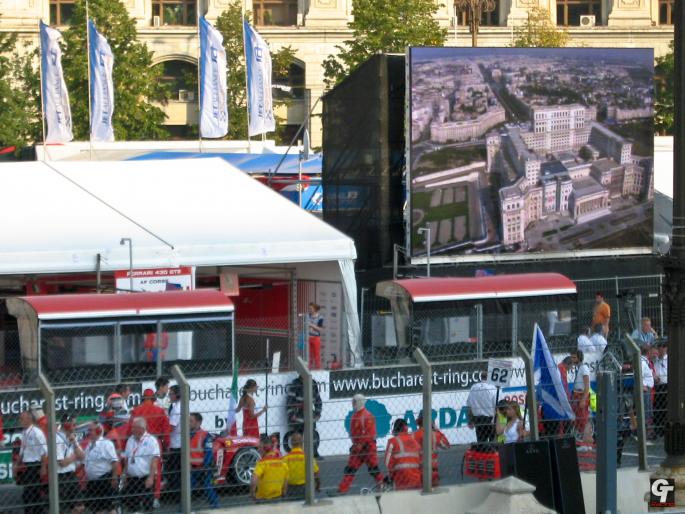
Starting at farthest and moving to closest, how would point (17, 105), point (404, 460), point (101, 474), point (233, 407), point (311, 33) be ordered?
point (311, 33), point (17, 105), point (233, 407), point (404, 460), point (101, 474)

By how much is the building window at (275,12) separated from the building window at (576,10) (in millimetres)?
14568

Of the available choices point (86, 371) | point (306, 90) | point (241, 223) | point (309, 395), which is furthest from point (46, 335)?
point (306, 90)

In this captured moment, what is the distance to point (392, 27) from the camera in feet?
180

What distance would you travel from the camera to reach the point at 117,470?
1194 cm

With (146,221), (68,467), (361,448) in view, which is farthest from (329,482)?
(146,221)

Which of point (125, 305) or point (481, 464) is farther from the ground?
point (125, 305)

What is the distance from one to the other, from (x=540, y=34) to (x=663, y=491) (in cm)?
4929

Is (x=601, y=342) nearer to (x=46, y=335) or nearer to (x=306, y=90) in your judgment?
(x=46, y=335)

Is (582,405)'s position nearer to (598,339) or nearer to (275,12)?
(598,339)

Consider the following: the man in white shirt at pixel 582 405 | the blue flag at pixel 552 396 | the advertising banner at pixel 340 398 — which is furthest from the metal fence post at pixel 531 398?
the man in white shirt at pixel 582 405

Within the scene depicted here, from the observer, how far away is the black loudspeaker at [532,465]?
12531mm

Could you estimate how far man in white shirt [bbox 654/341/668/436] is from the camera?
49.5 feet

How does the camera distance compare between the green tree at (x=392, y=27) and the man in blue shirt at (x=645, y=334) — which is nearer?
the man in blue shirt at (x=645, y=334)

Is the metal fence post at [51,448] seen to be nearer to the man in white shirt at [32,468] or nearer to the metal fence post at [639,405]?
the man in white shirt at [32,468]
